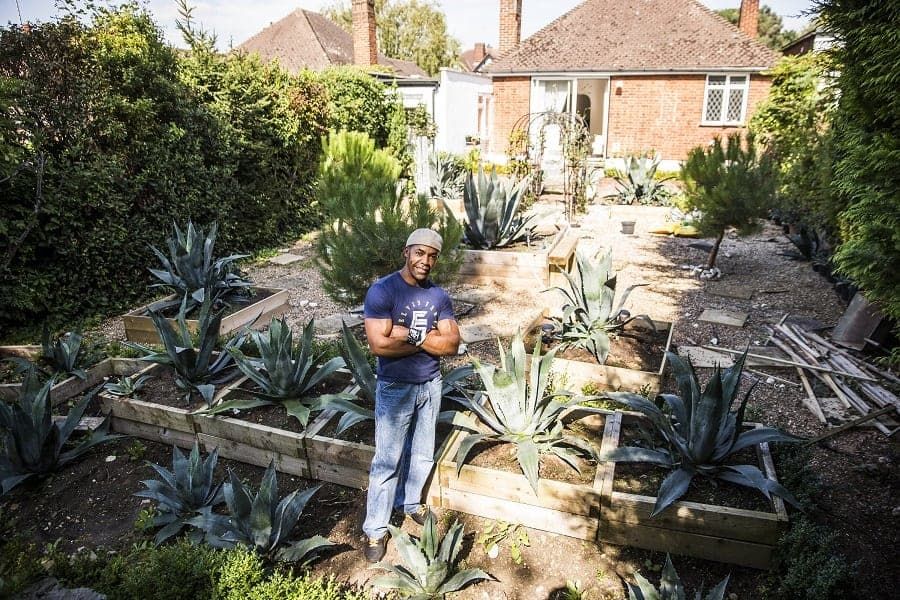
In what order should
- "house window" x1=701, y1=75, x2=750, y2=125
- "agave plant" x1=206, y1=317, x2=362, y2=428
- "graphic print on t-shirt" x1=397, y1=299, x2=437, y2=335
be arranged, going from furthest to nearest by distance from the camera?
1. "house window" x1=701, y1=75, x2=750, y2=125
2. "agave plant" x1=206, y1=317, x2=362, y2=428
3. "graphic print on t-shirt" x1=397, y1=299, x2=437, y2=335

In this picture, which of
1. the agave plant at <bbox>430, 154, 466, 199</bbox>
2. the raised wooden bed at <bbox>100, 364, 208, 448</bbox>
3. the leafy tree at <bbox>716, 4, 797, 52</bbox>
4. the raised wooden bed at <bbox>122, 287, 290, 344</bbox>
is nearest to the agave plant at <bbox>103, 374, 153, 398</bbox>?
the raised wooden bed at <bbox>100, 364, 208, 448</bbox>

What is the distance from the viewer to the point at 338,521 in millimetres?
3221

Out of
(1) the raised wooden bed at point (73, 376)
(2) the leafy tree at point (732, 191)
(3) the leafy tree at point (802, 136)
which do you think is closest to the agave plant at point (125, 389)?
(1) the raised wooden bed at point (73, 376)

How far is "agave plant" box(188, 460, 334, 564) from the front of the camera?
2757mm

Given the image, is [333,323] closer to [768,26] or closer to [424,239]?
[424,239]

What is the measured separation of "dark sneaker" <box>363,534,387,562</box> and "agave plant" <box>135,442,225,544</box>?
97 cm

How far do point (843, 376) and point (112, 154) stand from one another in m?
8.39

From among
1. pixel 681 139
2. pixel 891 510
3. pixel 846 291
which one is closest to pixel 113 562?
pixel 891 510

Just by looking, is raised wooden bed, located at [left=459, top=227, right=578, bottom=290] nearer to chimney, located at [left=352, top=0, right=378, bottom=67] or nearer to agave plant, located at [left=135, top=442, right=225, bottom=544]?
agave plant, located at [left=135, top=442, right=225, bottom=544]

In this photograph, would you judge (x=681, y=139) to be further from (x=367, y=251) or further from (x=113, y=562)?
(x=113, y=562)

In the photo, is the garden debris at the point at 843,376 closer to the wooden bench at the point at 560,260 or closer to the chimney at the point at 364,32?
the wooden bench at the point at 560,260

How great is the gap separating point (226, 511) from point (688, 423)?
2.90 m

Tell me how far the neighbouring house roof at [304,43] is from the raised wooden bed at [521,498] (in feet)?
79.0

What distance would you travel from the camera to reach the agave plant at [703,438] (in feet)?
9.50
